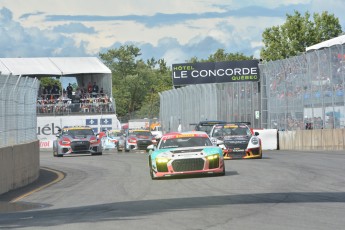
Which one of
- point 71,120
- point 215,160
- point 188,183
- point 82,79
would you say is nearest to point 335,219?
point 188,183

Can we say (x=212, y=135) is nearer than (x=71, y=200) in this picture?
No

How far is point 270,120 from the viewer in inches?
1752

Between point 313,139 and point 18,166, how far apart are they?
65.7ft

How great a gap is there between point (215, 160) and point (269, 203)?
23.3 feet

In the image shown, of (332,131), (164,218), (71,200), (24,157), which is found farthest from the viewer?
(332,131)

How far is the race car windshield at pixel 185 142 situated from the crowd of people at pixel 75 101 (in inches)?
1539

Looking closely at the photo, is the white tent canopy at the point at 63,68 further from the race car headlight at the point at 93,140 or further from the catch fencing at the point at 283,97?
the race car headlight at the point at 93,140

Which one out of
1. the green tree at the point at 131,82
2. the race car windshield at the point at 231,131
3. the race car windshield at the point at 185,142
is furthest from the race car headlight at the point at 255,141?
the green tree at the point at 131,82

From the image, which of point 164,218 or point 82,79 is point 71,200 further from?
point 82,79

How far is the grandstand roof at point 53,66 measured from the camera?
6175 cm

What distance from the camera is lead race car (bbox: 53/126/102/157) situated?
40531mm

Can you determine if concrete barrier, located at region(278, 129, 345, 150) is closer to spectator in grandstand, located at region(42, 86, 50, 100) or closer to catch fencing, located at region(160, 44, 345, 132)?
catch fencing, located at region(160, 44, 345, 132)

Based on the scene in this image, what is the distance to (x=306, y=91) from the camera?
39.4 meters

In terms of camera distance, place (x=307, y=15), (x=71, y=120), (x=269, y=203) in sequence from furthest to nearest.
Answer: (x=307, y=15)
(x=71, y=120)
(x=269, y=203)
